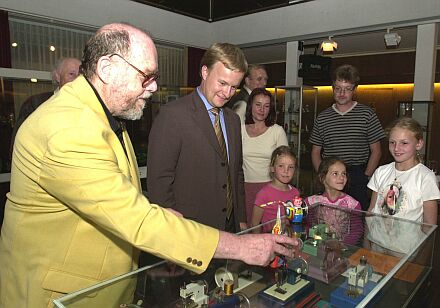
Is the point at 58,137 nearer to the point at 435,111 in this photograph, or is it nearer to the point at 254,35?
the point at 254,35

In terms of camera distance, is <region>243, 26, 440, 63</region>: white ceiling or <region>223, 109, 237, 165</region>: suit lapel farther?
<region>243, 26, 440, 63</region>: white ceiling

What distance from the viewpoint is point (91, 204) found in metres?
0.94

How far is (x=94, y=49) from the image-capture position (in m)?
1.11

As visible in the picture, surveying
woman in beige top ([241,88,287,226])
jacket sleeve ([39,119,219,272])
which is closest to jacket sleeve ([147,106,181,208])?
jacket sleeve ([39,119,219,272])

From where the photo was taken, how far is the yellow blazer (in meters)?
0.94

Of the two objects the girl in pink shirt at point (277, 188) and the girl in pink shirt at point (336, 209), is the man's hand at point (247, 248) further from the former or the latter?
the girl in pink shirt at point (277, 188)

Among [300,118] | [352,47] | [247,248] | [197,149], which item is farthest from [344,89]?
[352,47]

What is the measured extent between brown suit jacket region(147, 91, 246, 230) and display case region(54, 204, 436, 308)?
0.34 metres

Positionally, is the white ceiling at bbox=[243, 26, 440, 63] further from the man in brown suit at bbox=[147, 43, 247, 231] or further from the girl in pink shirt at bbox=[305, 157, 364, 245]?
the man in brown suit at bbox=[147, 43, 247, 231]

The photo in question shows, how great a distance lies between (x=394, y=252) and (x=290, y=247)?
0.56 meters

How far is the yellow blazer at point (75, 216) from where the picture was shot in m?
0.94

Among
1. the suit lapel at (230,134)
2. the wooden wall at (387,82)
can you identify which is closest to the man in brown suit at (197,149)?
the suit lapel at (230,134)

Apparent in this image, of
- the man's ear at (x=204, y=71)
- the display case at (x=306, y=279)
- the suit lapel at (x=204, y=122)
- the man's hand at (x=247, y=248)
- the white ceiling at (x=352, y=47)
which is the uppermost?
the white ceiling at (x=352, y=47)

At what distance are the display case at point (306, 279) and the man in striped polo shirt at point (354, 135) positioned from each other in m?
0.97
